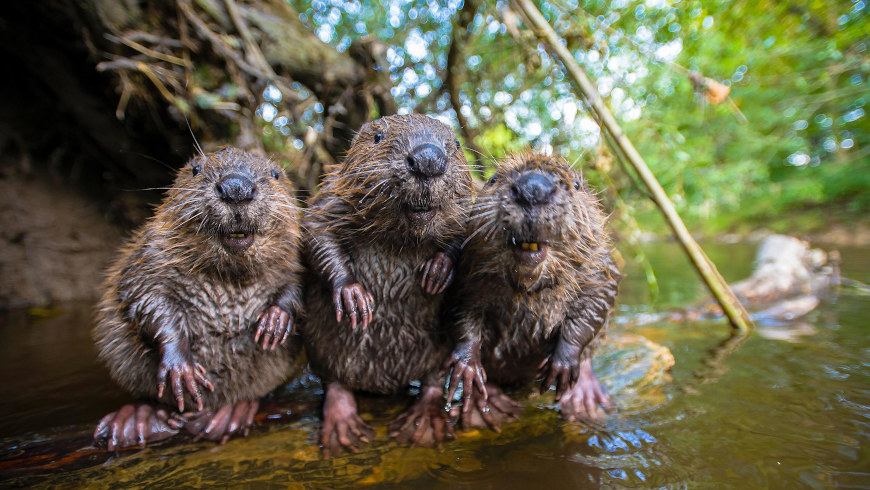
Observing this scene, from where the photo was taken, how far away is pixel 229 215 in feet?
7.46

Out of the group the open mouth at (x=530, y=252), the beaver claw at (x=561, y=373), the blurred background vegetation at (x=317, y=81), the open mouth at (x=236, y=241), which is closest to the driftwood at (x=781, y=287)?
the blurred background vegetation at (x=317, y=81)

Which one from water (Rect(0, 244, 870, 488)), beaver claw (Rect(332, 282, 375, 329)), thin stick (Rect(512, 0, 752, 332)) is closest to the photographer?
water (Rect(0, 244, 870, 488))

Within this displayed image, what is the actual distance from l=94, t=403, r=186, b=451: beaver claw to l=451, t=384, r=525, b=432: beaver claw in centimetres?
154

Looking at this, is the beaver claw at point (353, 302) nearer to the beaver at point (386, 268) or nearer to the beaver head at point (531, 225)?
the beaver at point (386, 268)

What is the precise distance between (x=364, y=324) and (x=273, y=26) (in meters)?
3.86

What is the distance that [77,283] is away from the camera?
6570 mm

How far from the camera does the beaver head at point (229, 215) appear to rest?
7.49ft

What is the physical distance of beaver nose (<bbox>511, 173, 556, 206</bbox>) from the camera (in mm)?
1999

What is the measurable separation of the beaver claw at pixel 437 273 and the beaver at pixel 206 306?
771 millimetres

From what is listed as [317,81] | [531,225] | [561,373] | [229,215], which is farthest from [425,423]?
[317,81]

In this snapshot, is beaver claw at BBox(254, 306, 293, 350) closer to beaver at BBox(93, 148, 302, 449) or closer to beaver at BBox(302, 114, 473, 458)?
beaver at BBox(93, 148, 302, 449)

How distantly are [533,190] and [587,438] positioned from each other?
128 cm

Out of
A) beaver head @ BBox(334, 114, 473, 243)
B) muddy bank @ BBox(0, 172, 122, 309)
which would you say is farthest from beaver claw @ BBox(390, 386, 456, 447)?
muddy bank @ BBox(0, 172, 122, 309)

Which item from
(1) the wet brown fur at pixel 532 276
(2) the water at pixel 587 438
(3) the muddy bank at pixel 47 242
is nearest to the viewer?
(2) the water at pixel 587 438
